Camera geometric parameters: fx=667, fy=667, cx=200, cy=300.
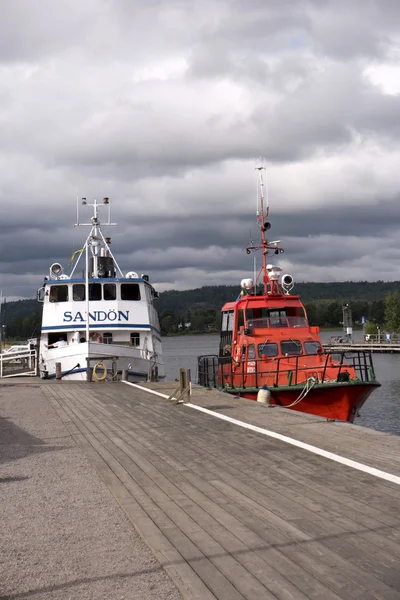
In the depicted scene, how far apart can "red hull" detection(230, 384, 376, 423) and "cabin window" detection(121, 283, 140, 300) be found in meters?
11.3

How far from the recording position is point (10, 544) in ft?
19.4

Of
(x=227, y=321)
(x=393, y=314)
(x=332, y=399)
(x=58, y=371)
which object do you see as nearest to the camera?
(x=332, y=399)

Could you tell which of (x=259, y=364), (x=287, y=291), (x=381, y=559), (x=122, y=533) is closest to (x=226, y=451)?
(x=122, y=533)

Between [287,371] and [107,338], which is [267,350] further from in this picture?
[107,338]

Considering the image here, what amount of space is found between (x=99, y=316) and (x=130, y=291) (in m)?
1.70

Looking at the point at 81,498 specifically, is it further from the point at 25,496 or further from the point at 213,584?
the point at 213,584

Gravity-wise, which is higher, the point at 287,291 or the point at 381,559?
the point at 287,291

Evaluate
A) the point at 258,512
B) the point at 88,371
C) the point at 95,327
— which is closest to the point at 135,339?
the point at 95,327

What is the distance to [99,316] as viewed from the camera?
91.8 ft

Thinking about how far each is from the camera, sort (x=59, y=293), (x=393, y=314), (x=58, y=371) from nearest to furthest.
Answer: (x=58, y=371) < (x=59, y=293) < (x=393, y=314)

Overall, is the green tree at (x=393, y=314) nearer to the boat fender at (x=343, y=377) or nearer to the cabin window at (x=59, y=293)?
the cabin window at (x=59, y=293)

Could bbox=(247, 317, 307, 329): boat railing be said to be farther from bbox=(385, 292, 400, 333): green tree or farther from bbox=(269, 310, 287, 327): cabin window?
bbox=(385, 292, 400, 333): green tree

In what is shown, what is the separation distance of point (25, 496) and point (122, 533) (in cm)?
201

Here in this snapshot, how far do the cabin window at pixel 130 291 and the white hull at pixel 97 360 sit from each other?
2532 millimetres
